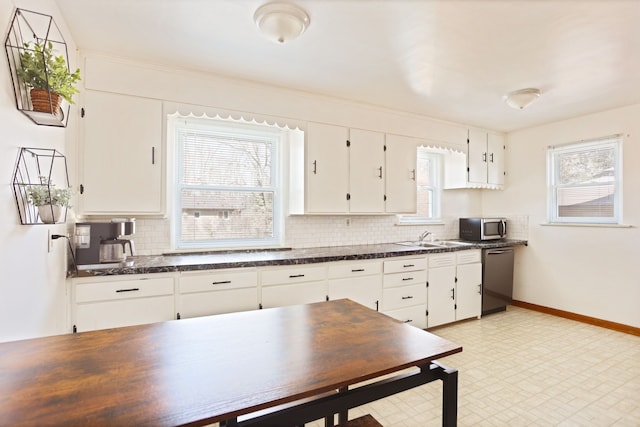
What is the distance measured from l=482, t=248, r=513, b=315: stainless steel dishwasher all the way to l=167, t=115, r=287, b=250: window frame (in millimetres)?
2634

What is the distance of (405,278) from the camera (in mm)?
3453

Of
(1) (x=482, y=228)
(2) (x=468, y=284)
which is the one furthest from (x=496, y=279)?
(1) (x=482, y=228)

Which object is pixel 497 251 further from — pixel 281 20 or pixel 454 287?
pixel 281 20

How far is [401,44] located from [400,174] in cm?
171

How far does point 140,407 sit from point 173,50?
2466 mm

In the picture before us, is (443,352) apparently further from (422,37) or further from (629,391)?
(629,391)

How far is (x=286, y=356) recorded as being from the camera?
3.59 ft

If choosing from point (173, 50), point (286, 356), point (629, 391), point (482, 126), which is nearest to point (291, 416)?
point (286, 356)

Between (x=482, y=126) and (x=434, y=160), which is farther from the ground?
(x=482, y=126)

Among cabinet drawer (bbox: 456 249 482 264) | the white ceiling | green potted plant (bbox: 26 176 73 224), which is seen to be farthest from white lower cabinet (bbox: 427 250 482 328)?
green potted plant (bbox: 26 176 73 224)

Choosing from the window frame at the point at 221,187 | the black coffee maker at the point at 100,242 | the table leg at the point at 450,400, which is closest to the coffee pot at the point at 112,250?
the black coffee maker at the point at 100,242

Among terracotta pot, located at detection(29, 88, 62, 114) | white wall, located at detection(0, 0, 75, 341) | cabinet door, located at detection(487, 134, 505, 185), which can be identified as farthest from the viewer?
cabinet door, located at detection(487, 134, 505, 185)

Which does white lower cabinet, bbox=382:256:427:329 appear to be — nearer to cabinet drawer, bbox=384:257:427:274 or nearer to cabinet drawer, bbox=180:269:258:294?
cabinet drawer, bbox=384:257:427:274

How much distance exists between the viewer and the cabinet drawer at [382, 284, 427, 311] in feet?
10.9
